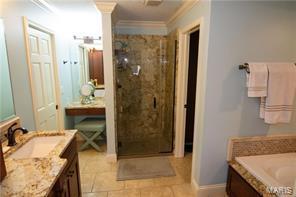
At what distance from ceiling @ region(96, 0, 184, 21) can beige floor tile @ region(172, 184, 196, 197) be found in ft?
7.71

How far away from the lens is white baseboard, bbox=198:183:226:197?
2080 mm

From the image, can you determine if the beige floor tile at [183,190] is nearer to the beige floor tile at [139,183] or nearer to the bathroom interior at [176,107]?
the bathroom interior at [176,107]

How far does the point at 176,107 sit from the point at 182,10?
141cm

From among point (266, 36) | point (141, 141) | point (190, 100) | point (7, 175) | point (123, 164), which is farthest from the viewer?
point (141, 141)

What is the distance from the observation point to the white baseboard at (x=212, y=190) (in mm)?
2080

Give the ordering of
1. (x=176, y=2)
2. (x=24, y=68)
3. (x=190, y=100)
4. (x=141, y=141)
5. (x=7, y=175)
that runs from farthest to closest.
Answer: (x=141, y=141)
(x=190, y=100)
(x=176, y=2)
(x=24, y=68)
(x=7, y=175)

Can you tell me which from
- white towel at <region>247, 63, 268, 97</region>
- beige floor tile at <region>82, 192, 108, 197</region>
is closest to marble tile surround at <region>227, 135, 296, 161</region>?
white towel at <region>247, 63, 268, 97</region>

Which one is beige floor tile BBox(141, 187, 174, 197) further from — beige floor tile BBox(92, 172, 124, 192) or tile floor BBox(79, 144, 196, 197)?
beige floor tile BBox(92, 172, 124, 192)

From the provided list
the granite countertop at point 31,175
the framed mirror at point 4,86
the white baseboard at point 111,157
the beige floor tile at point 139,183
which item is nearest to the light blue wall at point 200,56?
the beige floor tile at point 139,183

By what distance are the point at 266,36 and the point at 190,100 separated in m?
1.60

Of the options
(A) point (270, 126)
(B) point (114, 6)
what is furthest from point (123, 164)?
(B) point (114, 6)

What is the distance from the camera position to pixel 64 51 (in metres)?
3.25

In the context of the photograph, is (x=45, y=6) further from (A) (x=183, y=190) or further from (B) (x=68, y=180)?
(A) (x=183, y=190)

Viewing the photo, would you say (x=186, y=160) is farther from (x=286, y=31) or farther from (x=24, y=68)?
(x=24, y=68)
